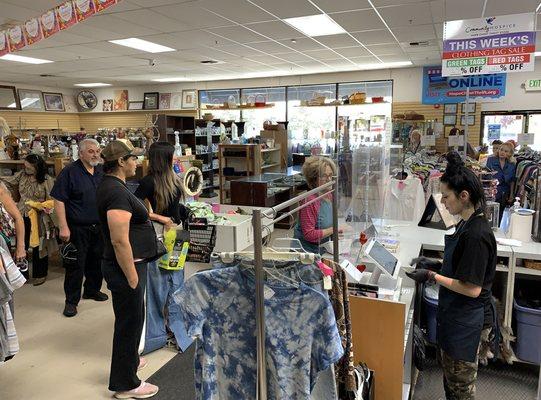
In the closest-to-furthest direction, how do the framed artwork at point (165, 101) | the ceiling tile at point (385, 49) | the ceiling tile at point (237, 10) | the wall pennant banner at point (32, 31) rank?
the wall pennant banner at point (32, 31)
the ceiling tile at point (237, 10)
the ceiling tile at point (385, 49)
the framed artwork at point (165, 101)

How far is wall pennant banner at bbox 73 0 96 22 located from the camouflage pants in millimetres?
3064

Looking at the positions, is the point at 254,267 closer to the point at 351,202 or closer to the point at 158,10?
the point at 351,202

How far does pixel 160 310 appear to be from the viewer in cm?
346

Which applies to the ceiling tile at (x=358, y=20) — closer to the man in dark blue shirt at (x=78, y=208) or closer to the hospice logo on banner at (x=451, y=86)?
the hospice logo on banner at (x=451, y=86)

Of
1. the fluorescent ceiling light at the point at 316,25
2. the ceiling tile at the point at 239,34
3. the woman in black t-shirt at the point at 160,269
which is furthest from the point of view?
the ceiling tile at the point at 239,34

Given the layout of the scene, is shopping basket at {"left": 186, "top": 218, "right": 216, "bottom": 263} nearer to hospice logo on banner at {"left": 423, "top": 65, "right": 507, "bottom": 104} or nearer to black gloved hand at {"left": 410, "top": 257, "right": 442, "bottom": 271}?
black gloved hand at {"left": 410, "top": 257, "right": 442, "bottom": 271}

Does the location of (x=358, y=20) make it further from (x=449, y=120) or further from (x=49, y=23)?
(x=449, y=120)

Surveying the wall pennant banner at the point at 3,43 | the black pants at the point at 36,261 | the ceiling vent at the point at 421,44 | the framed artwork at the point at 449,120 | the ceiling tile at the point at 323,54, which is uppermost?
the ceiling tile at the point at 323,54

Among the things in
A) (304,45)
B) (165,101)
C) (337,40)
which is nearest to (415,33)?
(337,40)

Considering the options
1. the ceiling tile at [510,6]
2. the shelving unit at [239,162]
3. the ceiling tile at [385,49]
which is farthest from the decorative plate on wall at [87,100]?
the ceiling tile at [510,6]

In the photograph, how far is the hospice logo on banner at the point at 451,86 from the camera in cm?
838

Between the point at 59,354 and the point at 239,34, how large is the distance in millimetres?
5284

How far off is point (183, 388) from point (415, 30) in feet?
20.3

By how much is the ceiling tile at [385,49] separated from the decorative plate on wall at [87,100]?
10537 mm
